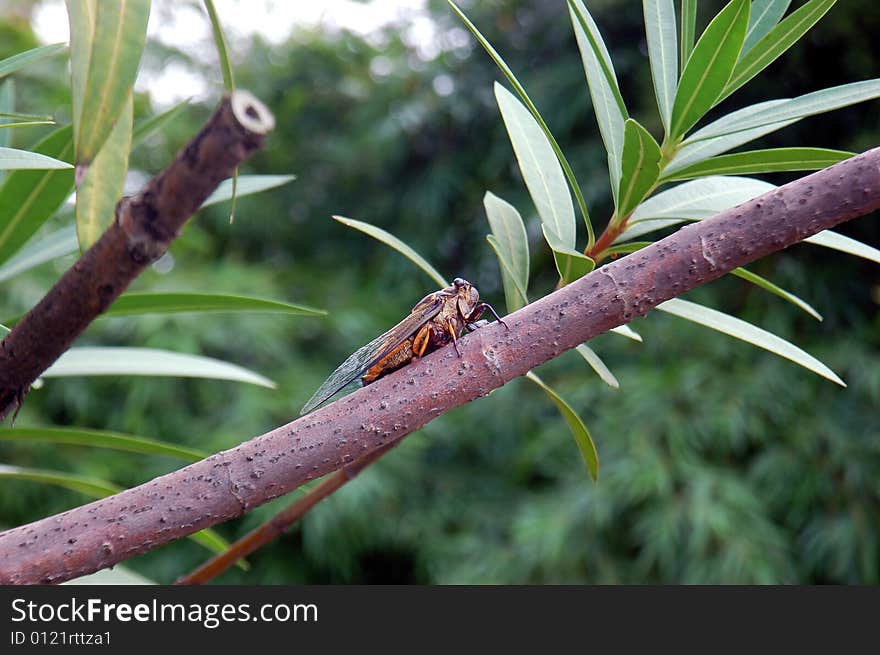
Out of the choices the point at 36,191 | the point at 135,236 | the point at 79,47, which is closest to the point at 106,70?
the point at 79,47

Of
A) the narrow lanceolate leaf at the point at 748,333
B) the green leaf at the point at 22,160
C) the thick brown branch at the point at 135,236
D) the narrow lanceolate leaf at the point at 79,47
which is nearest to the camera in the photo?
the thick brown branch at the point at 135,236

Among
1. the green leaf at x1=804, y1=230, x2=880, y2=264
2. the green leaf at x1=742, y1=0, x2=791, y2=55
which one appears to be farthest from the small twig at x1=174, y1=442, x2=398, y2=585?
the green leaf at x1=742, y1=0, x2=791, y2=55

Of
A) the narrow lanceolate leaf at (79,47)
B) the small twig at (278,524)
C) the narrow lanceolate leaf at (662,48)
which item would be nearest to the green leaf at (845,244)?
the narrow lanceolate leaf at (662,48)

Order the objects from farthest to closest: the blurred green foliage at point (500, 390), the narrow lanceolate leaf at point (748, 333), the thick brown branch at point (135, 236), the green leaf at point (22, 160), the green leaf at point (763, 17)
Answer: the blurred green foliage at point (500, 390), the green leaf at point (763, 17), the narrow lanceolate leaf at point (748, 333), the green leaf at point (22, 160), the thick brown branch at point (135, 236)

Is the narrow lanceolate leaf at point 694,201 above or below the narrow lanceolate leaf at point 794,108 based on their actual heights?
below

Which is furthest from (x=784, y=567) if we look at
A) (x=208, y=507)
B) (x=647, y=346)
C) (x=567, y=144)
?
(x=208, y=507)

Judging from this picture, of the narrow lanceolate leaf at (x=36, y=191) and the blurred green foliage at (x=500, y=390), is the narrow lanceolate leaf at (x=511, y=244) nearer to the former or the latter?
the narrow lanceolate leaf at (x=36, y=191)
